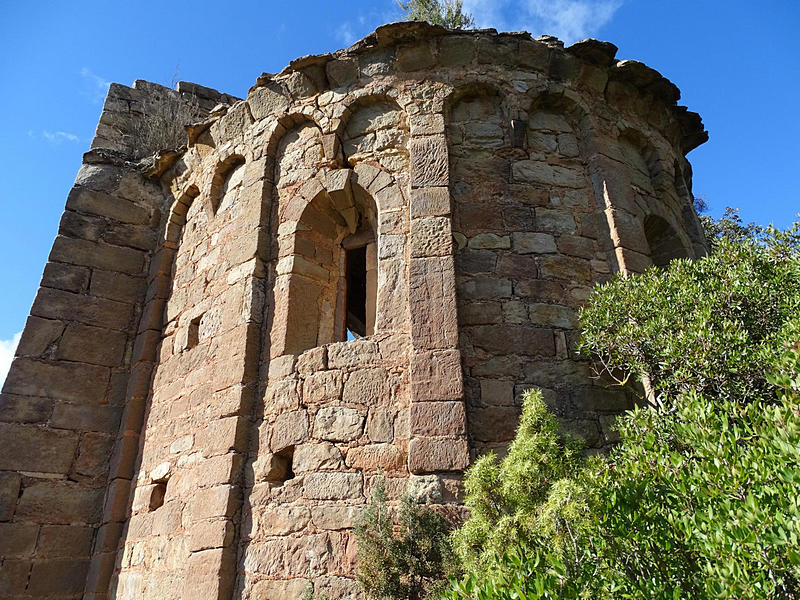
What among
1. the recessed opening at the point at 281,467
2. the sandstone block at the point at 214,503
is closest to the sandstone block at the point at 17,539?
the sandstone block at the point at 214,503

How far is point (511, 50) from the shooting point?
6.50 meters

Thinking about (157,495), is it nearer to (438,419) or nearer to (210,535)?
(210,535)

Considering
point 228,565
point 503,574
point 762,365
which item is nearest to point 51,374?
point 228,565

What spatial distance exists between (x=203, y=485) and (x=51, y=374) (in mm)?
2827

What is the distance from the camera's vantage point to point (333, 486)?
4785 millimetres

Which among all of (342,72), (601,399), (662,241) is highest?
(342,72)

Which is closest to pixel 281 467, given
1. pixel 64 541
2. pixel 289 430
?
pixel 289 430

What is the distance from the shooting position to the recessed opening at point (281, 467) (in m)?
5.04

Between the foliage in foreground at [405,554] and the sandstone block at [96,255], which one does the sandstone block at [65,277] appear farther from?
the foliage in foreground at [405,554]

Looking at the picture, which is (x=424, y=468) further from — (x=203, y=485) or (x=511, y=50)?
(x=511, y=50)

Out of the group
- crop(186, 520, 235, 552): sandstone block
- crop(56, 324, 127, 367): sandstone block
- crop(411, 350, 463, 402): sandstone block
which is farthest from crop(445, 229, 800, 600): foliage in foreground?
crop(56, 324, 127, 367): sandstone block

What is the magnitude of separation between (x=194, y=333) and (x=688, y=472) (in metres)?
5.06

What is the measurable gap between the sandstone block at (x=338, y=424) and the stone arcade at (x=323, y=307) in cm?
3

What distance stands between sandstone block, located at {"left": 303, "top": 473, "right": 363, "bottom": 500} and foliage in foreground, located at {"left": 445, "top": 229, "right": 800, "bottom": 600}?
117 cm
